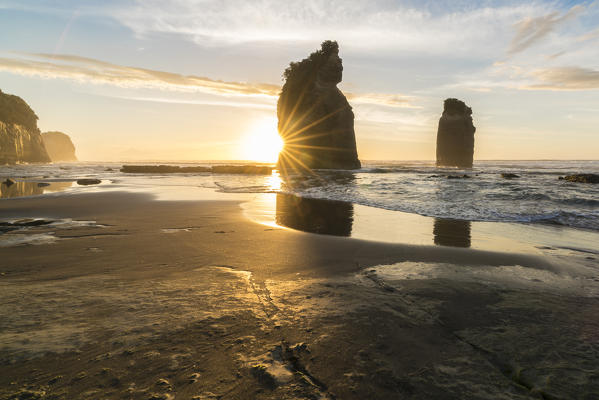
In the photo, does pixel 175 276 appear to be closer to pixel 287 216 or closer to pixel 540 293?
pixel 540 293

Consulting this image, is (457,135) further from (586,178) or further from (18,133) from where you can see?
(18,133)

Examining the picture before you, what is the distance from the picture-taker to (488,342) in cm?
234

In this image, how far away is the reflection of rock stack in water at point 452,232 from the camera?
5980 millimetres

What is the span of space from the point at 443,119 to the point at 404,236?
8380 centimetres

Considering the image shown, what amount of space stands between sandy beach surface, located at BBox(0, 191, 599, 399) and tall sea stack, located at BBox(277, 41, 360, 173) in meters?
40.7

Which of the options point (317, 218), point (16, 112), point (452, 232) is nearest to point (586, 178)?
point (452, 232)

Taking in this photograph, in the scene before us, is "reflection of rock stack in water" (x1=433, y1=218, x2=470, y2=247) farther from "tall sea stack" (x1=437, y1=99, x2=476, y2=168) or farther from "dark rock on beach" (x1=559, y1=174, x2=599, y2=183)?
"tall sea stack" (x1=437, y1=99, x2=476, y2=168)

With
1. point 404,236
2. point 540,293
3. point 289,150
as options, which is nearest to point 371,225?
point 404,236

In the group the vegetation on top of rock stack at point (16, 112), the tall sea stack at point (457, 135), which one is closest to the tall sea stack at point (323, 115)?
the tall sea stack at point (457, 135)

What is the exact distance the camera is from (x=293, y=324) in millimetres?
2568

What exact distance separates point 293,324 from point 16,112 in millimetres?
141961

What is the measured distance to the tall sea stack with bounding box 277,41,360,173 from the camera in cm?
4412

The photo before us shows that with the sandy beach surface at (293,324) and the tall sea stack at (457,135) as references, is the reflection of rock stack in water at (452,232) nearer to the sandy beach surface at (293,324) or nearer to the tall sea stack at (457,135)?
the sandy beach surface at (293,324)

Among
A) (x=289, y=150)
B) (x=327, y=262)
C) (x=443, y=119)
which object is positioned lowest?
(x=327, y=262)
